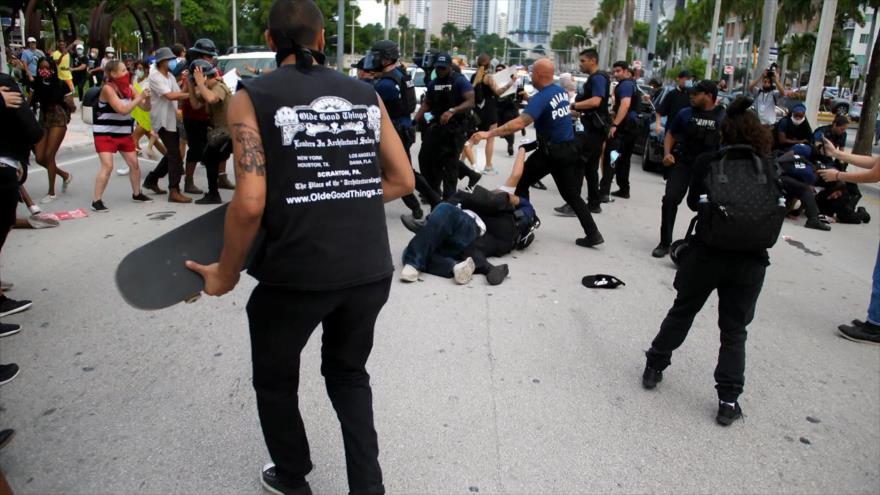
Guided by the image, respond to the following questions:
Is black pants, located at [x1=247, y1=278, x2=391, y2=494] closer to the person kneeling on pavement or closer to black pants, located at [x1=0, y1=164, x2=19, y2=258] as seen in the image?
black pants, located at [x1=0, y1=164, x2=19, y2=258]

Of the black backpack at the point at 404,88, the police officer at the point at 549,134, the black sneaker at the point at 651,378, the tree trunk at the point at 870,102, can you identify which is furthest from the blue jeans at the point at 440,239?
the tree trunk at the point at 870,102

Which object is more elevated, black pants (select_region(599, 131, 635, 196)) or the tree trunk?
the tree trunk

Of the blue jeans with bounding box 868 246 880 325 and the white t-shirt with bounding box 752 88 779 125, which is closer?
the blue jeans with bounding box 868 246 880 325

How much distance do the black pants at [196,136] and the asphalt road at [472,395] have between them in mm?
2809

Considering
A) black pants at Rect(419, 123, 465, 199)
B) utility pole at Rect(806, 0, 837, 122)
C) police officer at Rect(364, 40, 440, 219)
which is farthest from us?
utility pole at Rect(806, 0, 837, 122)

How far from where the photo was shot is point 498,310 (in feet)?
17.3

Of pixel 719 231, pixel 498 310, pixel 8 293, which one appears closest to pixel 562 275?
pixel 498 310

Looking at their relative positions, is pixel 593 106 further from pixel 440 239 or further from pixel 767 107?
pixel 767 107

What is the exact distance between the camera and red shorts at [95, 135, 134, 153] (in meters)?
8.03

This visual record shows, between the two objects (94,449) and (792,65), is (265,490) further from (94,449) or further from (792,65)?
(792,65)

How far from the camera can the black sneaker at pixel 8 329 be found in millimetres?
4379

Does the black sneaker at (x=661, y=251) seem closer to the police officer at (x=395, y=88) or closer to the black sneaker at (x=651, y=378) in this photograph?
the police officer at (x=395, y=88)

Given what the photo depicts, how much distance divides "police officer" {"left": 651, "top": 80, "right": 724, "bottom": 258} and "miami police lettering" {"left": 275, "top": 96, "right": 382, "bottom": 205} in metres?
5.27

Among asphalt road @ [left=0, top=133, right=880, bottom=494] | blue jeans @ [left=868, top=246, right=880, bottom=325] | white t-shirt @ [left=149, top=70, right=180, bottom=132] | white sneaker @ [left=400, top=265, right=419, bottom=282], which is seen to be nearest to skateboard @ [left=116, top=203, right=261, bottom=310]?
asphalt road @ [left=0, top=133, right=880, bottom=494]
